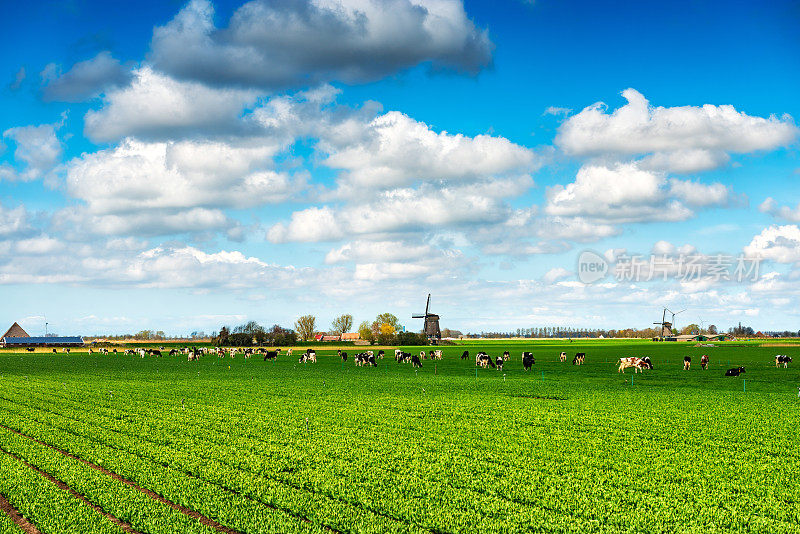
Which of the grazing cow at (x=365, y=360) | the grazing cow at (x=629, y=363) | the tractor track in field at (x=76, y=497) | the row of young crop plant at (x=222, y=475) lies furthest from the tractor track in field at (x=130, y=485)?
the grazing cow at (x=365, y=360)

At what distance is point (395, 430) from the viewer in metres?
20.9

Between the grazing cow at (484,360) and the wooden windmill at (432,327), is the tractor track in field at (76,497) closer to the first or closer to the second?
the grazing cow at (484,360)

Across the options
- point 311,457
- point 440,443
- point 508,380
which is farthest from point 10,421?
Answer: point 508,380

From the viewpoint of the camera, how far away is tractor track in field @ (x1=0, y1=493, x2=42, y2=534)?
11203mm

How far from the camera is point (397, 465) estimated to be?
15602 millimetres

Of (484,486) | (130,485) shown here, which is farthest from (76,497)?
(484,486)

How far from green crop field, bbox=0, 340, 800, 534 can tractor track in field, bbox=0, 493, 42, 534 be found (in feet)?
0.29

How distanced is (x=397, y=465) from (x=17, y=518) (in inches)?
310

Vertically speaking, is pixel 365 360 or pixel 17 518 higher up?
pixel 17 518

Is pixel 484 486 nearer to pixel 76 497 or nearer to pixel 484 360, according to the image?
pixel 76 497

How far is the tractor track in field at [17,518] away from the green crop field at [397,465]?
0.29ft

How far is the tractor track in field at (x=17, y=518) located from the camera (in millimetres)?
11203

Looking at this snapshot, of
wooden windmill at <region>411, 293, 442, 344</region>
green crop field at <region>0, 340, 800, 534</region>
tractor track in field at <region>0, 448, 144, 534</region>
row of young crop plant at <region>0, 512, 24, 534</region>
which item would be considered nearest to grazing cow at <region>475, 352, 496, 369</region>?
green crop field at <region>0, 340, 800, 534</region>

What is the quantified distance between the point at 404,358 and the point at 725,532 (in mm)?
68078
